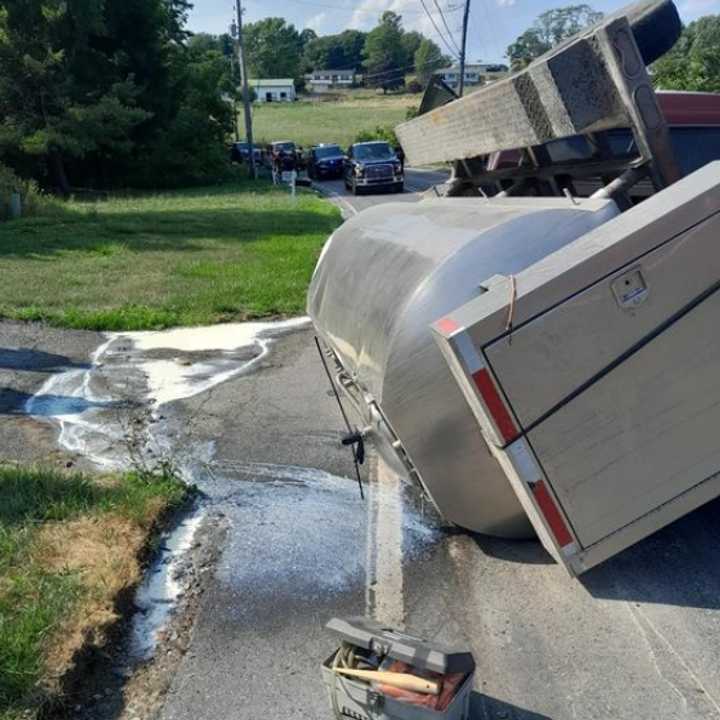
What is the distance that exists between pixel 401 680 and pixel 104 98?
38867mm

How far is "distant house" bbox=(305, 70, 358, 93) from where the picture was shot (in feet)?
525

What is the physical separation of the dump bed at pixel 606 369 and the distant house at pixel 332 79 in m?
163

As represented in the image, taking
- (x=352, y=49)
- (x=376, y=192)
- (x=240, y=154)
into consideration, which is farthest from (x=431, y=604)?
(x=352, y=49)

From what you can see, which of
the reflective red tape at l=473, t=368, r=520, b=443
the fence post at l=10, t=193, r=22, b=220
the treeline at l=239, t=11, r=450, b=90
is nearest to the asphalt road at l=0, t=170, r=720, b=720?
the reflective red tape at l=473, t=368, r=520, b=443

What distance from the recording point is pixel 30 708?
3.26 m

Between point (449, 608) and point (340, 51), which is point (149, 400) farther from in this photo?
point (340, 51)

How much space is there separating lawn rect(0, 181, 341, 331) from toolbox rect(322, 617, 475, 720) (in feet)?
26.0

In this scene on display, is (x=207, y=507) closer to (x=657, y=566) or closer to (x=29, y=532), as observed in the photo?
(x=29, y=532)

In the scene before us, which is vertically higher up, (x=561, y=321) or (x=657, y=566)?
(x=561, y=321)

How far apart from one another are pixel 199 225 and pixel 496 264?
18.1 metres

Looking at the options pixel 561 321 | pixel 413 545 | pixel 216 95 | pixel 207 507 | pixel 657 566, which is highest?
pixel 216 95

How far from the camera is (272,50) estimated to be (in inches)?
5871

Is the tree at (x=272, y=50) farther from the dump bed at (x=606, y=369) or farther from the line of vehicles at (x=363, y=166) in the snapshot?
the dump bed at (x=606, y=369)

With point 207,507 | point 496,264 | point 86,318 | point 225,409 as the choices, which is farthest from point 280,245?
point 496,264
